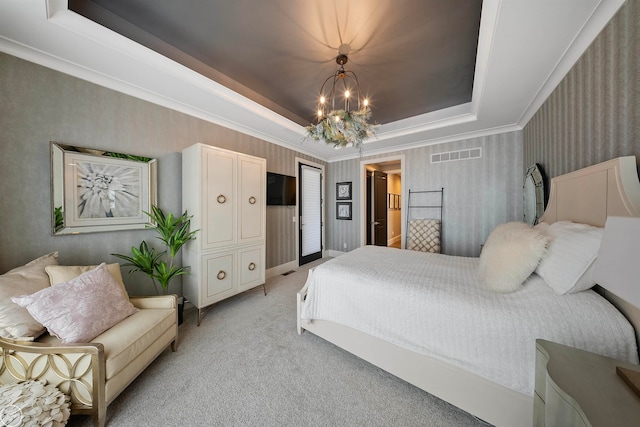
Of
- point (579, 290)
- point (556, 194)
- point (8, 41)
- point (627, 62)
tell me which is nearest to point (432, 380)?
point (579, 290)

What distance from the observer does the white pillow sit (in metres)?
1.10

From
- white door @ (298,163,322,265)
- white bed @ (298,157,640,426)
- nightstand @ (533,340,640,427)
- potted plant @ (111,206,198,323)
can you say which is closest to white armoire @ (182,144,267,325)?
potted plant @ (111,206,198,323)

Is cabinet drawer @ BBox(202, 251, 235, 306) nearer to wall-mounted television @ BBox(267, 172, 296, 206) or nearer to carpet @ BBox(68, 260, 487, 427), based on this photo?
carpet @ BBox(68, 260, 487, 427)

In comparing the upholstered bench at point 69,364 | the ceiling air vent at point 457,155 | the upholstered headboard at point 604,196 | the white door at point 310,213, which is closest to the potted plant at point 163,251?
the upholstered bench at point 69,364

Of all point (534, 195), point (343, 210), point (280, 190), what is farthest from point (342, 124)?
point (343, 210)

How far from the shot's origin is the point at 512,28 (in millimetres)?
1482

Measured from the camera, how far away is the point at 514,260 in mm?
1349

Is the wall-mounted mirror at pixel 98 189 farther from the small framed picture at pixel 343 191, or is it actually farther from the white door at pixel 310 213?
the small framed picture at pixel 343 191

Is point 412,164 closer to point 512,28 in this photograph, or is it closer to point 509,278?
point 512,28

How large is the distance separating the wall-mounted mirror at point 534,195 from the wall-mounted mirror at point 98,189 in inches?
177

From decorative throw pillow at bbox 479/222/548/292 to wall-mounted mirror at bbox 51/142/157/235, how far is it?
3.35 meters

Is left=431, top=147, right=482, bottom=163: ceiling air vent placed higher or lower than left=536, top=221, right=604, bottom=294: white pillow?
higher

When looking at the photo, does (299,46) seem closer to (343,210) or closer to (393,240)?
(343,210)

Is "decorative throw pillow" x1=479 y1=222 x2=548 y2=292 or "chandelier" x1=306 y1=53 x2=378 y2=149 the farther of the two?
"chandelier" x1=306 y1=53 x2=378 y2=149
